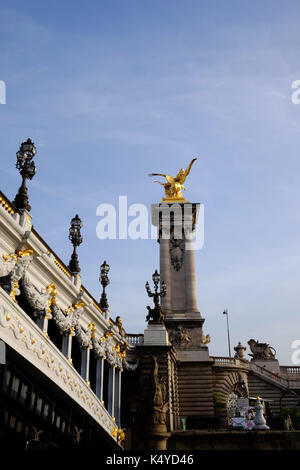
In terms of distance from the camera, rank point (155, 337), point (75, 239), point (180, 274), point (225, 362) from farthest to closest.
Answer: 1. point (180, 274)
2. point (225, 362)
3. point (155, 337)
4. point (75, 239)

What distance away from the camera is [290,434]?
2611 centimetres

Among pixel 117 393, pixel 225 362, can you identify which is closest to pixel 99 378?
pixel 117 393

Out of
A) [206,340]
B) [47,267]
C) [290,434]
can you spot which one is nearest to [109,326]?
[47,267]

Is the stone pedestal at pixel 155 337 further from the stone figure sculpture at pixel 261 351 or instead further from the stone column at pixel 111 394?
the stone figure sculpture at pixel 261 351

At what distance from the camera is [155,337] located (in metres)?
31.2

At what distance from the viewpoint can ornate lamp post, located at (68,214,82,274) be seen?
21.0 m

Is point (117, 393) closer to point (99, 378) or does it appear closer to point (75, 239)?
point (99, 378)

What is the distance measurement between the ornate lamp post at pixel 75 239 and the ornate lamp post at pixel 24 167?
4204 mm

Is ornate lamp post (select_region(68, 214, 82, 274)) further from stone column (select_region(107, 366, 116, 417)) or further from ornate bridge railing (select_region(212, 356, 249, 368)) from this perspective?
ornate bridge railing (select_region(212, 356, 249, 368))

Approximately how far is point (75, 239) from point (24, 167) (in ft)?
18.5

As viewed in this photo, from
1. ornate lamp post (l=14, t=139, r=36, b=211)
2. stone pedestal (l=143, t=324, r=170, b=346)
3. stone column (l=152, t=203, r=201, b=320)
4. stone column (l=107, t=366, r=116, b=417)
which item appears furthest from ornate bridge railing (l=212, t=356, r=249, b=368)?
ornate lamp post (l=14, t=139, r=36, b=211)

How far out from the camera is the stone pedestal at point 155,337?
101 ft

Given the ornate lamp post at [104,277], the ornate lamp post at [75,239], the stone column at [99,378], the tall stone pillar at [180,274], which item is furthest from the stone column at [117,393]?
→ the tall stone pillar at [180,274]

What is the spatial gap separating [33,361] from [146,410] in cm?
1426
